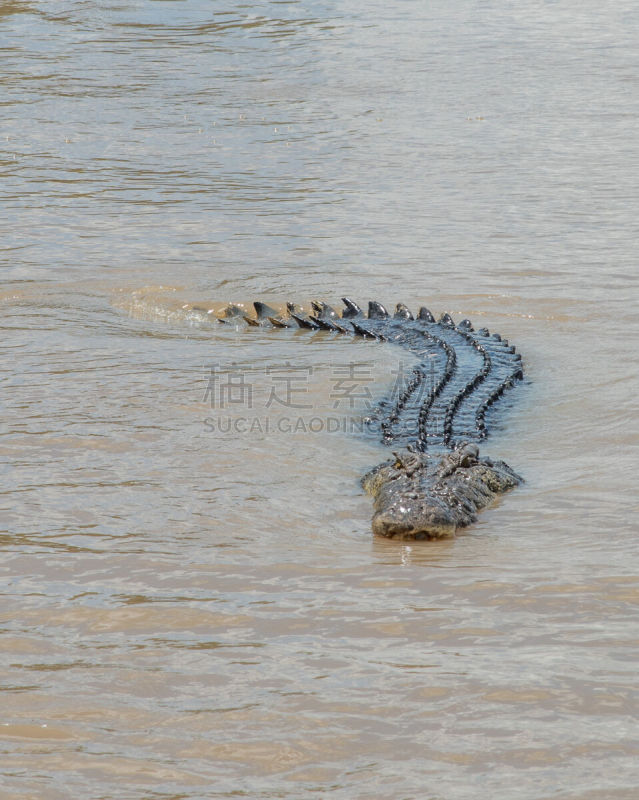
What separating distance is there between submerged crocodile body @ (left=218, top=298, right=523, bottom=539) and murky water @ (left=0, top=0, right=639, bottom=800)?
0.40 feet

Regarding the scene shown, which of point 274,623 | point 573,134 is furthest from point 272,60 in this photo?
point 274,623

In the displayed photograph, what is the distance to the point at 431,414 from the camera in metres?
6.33

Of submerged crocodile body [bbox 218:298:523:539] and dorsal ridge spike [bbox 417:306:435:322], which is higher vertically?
dorsal ridge spike [bbox 417:306:435:322]

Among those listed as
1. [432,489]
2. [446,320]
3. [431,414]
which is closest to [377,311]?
[446,320]

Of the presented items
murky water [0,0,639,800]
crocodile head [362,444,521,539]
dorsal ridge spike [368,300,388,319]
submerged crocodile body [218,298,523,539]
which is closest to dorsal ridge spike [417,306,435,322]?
submerged crocodile body [218,298,523,539]

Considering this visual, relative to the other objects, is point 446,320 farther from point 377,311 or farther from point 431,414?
point 431,414

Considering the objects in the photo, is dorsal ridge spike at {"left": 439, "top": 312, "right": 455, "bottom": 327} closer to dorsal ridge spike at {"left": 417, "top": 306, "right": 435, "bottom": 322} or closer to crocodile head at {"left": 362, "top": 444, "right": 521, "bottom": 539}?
dorsal ridge spike at {"left": 417, "top": 306, "right": 435, "bottom": 322}

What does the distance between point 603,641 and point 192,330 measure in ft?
16.1

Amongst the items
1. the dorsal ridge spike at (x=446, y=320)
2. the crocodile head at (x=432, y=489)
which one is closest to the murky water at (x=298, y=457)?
the crocodile head at (x=432, y=489)

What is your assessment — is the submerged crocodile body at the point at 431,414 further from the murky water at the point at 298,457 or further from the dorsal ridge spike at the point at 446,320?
the murky water at the point at 298,457

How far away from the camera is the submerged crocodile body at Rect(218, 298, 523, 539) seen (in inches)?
186

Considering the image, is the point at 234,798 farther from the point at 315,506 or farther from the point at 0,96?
the point at 0,96

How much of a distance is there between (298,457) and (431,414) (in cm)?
104

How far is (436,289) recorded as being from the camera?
897 centimetres
